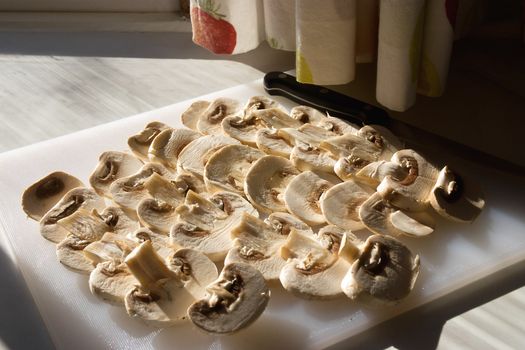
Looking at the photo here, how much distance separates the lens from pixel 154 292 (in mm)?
801

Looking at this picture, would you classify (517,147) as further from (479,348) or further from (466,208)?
(479,348)

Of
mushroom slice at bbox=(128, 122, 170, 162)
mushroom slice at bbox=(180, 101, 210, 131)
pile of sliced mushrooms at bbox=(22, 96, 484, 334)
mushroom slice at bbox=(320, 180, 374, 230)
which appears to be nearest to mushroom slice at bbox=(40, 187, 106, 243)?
pile of sliced mushrooms at bbox=(22, 96, 484, 334)

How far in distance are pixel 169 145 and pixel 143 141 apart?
52 millimetres

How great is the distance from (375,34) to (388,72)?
5.1 inches

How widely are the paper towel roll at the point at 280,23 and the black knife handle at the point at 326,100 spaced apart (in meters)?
0.08

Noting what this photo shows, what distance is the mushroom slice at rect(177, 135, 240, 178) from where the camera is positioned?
3.34 ft

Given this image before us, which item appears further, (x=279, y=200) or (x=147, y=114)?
(x=147, y=114)

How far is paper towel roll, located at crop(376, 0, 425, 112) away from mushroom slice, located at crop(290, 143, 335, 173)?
0.17 meters

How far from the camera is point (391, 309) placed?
0.81 m

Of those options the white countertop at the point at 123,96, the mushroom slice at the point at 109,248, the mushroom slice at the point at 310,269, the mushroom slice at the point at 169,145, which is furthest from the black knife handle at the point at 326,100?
the mushroom slice at the point at 109,248

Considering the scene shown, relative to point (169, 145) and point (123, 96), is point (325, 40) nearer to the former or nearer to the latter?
point (169, 145)

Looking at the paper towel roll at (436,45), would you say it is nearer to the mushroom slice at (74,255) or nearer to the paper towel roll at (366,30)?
the paper towel roll at (366,30)

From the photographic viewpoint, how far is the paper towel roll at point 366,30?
3.75 ft

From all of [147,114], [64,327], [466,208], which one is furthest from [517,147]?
[64,327]
